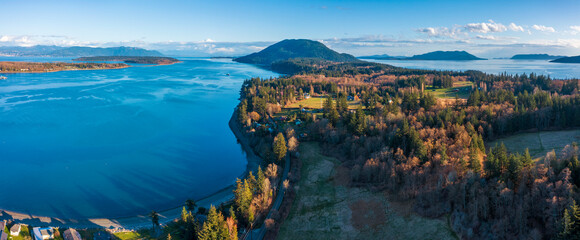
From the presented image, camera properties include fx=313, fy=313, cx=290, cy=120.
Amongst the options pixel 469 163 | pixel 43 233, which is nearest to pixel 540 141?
pixel 469 163

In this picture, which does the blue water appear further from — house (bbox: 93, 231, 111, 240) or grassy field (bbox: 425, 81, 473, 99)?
grassy field (bbox: 425, 81, 473, 99)

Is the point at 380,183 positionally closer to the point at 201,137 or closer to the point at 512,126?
the point at 512,126

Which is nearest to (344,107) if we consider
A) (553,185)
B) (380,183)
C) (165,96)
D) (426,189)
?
(380,183)

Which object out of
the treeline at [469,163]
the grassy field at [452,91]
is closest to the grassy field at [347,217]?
the treeline at [469,163]

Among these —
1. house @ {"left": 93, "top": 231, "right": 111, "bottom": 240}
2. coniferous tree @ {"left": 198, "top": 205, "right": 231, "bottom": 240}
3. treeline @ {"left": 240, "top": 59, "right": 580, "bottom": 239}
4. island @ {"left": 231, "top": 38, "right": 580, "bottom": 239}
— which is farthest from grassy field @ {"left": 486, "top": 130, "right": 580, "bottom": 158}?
house @ {"left": 93, "top": 231, "right": 111, "bottom": 240}

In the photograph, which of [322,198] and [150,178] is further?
[150,178]

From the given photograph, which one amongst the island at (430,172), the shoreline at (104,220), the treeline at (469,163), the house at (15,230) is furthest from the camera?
the shoreline at (104,220)

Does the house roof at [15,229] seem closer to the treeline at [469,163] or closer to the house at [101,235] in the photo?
the house at [101,235]
